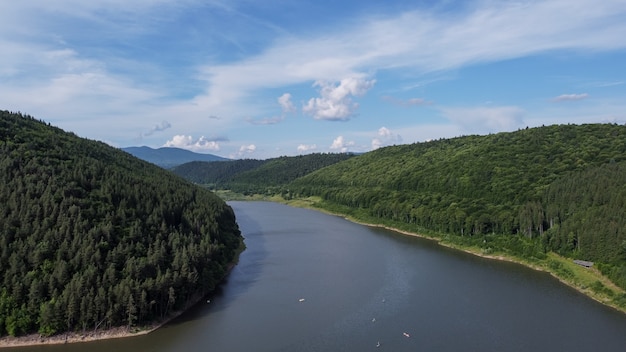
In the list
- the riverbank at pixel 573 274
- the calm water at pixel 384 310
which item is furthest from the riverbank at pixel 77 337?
the riverbank at pixel 573 274

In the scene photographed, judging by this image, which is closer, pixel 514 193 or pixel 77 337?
pixel 77 337

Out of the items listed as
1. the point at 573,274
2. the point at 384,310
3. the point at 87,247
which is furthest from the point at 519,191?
the point at 87,247

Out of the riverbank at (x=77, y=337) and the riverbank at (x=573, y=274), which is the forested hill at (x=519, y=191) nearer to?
the riverbank at (x=573, y=274)

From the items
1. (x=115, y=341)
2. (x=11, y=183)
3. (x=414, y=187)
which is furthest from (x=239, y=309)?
(x=414, y=187)

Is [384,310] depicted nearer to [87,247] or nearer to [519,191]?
[87,247]

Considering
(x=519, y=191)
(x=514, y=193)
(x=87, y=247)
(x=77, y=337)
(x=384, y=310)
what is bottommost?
(x=77, y=337)
